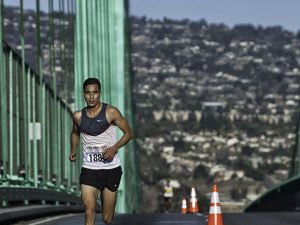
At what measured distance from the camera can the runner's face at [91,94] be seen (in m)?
15.3

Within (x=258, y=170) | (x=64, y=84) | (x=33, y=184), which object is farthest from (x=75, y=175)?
(x=258, y=170)

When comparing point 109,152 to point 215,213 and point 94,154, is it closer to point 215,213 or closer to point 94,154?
point 94,154

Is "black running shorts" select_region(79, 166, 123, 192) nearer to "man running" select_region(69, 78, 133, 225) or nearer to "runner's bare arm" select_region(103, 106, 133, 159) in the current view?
"man running" select_region(69, 78, 133, 225)

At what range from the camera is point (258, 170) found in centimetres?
19162

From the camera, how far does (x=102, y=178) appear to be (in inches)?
617

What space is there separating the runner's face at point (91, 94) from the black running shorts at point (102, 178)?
746mm

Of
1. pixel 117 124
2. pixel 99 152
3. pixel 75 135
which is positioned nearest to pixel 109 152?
pixel 99 152

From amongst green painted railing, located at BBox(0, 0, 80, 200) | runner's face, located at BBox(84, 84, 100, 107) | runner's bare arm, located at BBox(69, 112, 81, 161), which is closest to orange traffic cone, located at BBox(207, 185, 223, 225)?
runner's bare arm, located at BBox(69, 112, 81, 161)

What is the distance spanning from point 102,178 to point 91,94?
0.92 m

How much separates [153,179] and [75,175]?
97553 mm

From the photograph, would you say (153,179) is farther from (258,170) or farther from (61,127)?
(61,127)

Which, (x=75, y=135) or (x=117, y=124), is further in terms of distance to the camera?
(x=75, y=135)

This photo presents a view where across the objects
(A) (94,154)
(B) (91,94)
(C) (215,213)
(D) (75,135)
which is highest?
(B) (91,94)

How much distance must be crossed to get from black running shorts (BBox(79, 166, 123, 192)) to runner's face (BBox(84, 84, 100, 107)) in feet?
2.45
